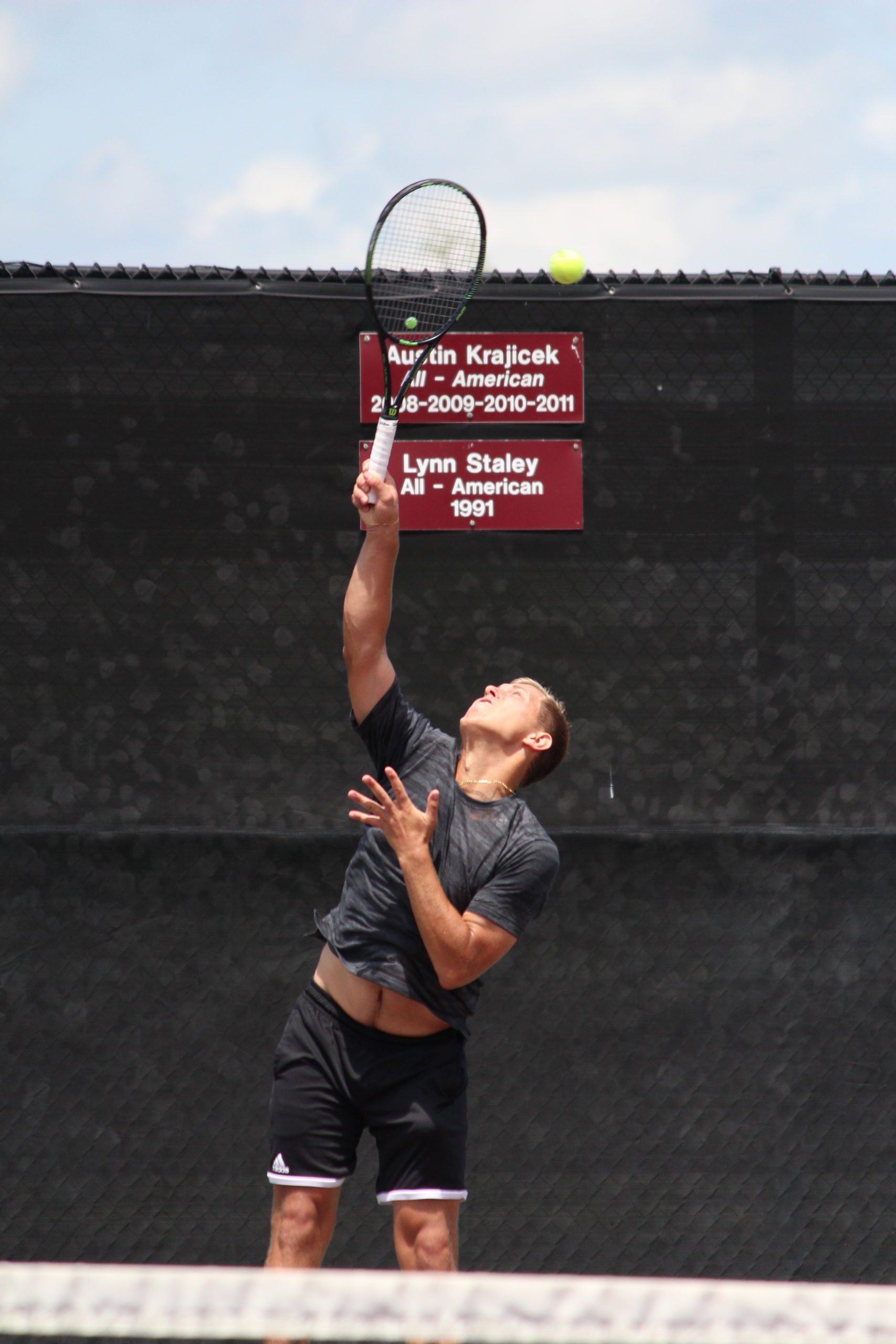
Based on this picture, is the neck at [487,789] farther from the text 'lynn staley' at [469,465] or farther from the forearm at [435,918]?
the text 'lynn staley' at [469,465]

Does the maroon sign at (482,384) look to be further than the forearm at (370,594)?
Yes

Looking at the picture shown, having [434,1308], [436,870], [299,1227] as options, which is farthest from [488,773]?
[434,1308]

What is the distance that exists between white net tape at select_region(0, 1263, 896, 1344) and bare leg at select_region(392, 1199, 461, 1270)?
Answer: 120 centimetres

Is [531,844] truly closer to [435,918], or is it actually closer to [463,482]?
[435,918]

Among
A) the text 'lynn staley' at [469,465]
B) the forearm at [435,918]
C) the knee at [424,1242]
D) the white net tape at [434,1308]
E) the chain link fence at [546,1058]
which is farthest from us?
the text 'lynn staley' at [469,465]

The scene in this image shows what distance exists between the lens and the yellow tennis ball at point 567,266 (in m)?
4.02

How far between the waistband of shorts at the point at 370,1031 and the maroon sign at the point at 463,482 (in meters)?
1.54

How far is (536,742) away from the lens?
117 inches

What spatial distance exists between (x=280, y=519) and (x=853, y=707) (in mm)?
1729

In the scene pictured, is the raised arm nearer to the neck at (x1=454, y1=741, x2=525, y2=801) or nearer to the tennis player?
the tennis player

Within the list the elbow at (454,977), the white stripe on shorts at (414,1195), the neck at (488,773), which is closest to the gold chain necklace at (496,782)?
the neck at (488,773)

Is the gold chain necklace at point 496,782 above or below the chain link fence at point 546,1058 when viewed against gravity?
above

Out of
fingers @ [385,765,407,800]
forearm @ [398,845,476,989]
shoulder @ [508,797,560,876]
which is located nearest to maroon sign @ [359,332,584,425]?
shoulder @ [508,797,560,876]

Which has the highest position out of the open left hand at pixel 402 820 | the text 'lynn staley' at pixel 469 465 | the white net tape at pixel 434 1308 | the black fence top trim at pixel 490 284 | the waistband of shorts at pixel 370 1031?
the black fence top trim at pixel 490 284
